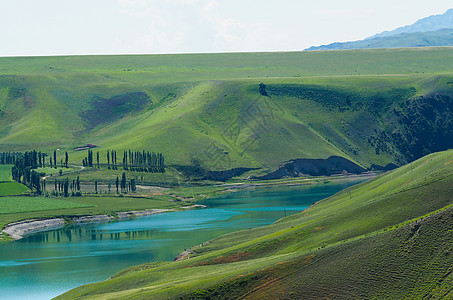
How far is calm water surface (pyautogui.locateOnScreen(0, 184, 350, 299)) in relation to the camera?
106938 millimetres

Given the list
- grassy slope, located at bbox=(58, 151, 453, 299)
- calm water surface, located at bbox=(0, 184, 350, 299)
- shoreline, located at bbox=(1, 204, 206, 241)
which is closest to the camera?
grassy slope, located at bbox=(58, 151, 453, 299)

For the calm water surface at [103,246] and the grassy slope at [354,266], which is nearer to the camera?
the grassy slope at [354,266]

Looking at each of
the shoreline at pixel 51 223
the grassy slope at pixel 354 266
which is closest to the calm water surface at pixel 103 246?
the shoreline at pixel 51 223

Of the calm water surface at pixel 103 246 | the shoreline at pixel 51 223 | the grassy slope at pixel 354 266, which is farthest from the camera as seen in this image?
the shoreline at pixel 51 223

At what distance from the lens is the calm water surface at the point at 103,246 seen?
106938mm

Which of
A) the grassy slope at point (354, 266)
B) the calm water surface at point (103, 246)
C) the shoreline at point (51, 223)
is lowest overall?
the calm water surface at point (103, 246)

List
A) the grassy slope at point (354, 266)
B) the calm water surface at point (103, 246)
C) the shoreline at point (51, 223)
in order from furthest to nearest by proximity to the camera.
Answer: the shoreline at point (51, 223) < the calm water surface at point (103, 246) < the grassy slope at point (354, 266)

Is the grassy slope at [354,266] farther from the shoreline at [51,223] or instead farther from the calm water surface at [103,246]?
the shoreline at [51,223]

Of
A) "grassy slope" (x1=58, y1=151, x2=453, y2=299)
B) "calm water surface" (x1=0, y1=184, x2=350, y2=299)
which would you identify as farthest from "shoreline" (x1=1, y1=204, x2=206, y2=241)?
"grassy slope" (x1=58, y1=151, x2=453, y2=299)

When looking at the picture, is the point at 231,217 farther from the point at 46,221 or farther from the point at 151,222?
the point at 46,221

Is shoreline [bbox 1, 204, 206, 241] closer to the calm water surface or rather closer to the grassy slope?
the calm water surface

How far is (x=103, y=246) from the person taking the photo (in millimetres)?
141375

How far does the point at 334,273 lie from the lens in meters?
63.4

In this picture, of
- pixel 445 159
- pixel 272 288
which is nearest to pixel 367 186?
pixel 445 159
